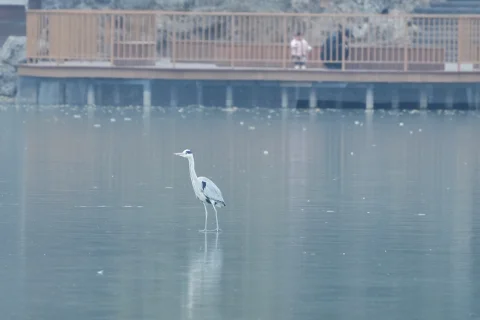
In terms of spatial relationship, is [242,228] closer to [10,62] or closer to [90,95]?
[90,95]

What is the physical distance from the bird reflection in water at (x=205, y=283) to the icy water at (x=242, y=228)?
2 cm

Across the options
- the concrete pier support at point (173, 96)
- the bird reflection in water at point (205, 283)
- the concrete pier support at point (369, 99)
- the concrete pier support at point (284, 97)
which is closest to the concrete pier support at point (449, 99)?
the concrete pier support at point (369, 99)

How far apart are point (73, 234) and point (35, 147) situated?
32.4 feet

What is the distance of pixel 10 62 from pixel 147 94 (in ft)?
18.2

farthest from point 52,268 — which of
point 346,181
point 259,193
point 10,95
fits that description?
point 10,95

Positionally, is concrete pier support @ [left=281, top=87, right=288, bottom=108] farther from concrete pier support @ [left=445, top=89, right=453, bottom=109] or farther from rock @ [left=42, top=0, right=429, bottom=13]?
rock @ [left=42, top=0, right=429, bottom=13]

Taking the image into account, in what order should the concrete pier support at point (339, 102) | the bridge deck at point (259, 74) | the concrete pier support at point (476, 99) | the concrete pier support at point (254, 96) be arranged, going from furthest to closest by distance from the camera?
the concrete pier support at point (254, 96) < the concrete pier support at point (339, 102) < the concrete pier support at point (476, 99) < the bridge deck at point (259, 74)

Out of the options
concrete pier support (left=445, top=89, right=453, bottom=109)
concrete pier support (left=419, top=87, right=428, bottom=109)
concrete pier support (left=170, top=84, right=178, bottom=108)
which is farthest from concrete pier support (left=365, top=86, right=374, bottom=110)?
concrete pier support (left=170, top=84, right=178, bottom=108)

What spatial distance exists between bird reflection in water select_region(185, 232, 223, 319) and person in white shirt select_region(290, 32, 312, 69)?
24200mm

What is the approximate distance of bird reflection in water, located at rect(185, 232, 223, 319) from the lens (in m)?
9.66

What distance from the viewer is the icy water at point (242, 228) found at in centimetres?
1004

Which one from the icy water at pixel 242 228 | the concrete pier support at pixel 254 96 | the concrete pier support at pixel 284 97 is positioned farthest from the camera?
the concrete pier support at pixel 254 96

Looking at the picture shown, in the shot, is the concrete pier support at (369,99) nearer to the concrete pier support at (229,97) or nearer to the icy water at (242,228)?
the concrete pier support at (229,97)

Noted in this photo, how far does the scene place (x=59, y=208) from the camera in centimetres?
1491
